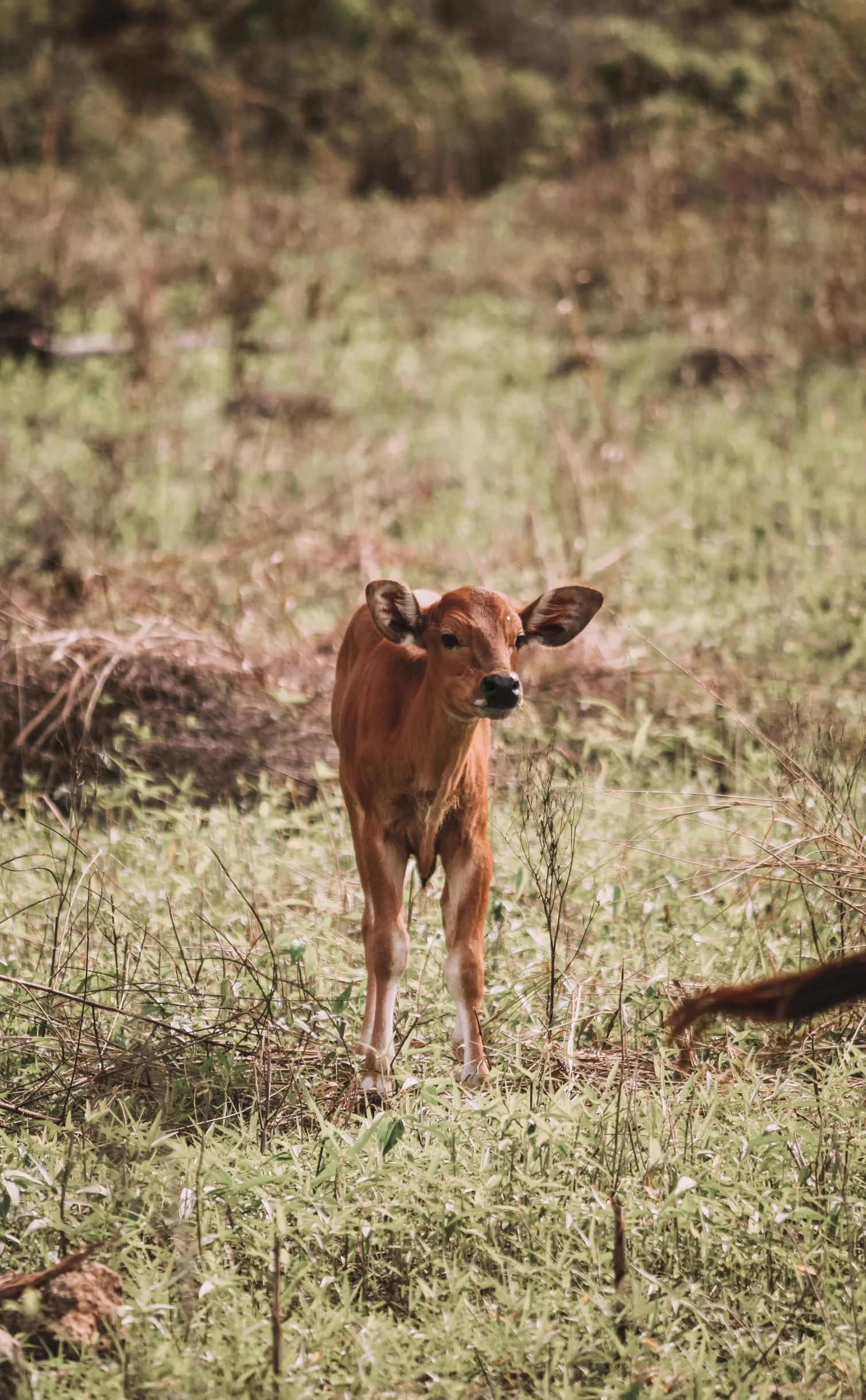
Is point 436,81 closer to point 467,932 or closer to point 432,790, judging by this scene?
point 432,790

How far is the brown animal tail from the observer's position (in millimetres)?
2334

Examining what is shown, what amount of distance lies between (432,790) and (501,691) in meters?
0.49

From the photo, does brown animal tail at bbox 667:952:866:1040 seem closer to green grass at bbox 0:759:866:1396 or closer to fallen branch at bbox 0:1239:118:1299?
green grass at bbox 0:759:866:1396

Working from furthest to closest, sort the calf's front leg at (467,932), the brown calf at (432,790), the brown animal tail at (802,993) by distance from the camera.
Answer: the calf's front leg at (467,932), the brown calf at (432,790), the brown animal tail at (802,993)

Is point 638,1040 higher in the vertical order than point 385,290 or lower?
higher

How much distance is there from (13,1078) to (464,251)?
47.4ft

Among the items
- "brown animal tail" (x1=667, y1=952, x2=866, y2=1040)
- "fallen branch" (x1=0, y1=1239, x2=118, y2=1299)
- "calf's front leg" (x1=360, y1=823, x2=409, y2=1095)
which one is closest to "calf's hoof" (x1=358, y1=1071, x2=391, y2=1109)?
"calf's front leg" (x1=360, y1=823, x2=409, y2=1095)

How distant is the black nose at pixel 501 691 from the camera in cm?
337

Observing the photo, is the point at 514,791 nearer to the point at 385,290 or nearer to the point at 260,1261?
the point at 260,1261

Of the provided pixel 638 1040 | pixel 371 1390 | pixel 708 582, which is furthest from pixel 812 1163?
pixel 708 582

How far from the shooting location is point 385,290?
15.3m

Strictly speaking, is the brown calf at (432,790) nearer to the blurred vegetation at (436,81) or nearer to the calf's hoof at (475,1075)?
the calf's hoof at (475,1075)

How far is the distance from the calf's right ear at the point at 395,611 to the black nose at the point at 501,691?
16.1 inches

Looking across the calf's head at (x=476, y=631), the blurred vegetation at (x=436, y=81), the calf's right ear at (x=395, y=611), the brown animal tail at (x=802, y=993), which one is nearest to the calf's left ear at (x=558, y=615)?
the calf's head at (x=476, y=631)
